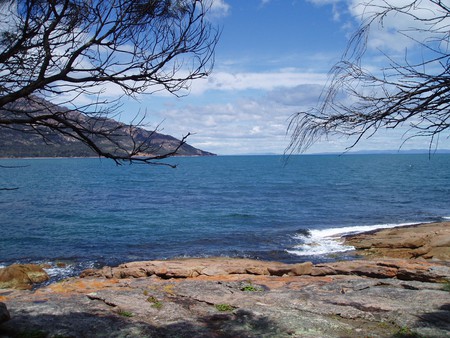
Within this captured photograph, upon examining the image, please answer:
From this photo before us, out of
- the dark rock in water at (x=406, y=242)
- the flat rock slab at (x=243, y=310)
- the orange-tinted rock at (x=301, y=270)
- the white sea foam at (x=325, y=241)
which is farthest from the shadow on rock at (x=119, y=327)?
the white sea foam at (x=325, y=241)

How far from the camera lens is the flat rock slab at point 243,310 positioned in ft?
27.5

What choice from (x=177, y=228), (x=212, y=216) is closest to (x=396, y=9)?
(x=177, y=228)

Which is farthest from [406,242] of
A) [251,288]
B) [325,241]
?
[251,288]

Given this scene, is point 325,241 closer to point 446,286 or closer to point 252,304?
point 446,286

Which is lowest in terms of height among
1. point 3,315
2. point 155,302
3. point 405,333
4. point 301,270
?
point 301,270

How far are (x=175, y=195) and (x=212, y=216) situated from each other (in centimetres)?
2118

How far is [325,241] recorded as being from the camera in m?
29.4

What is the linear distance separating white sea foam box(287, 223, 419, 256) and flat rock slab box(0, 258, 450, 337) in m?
12.4

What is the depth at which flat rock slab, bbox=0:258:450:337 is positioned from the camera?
27.5ft

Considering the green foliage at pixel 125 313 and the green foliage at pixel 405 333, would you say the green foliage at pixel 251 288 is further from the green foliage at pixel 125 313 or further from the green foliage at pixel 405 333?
the green foliage at pixel 405 333

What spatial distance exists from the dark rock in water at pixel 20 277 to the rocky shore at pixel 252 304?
41 cm

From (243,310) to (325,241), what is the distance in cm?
2053

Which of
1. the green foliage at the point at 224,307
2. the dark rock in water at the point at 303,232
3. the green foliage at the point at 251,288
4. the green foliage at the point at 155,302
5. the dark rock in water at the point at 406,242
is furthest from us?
the dark rock in water at the point at 303,232

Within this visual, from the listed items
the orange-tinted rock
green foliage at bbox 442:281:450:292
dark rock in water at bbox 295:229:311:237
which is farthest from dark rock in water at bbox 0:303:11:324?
dark rock in water at bbox 295:229:311:237
